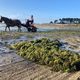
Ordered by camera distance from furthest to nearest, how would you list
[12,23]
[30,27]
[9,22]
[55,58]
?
[30,27]
[12,23]
[9,22]
[55,58]

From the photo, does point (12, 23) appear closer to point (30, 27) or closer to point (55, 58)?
point (30, 27)

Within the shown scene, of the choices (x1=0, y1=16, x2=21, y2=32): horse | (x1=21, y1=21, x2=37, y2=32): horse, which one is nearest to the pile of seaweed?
(x1=21, y1=21, x2=37, y2=32): horse

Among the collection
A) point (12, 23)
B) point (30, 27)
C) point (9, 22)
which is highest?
point (9, 22)

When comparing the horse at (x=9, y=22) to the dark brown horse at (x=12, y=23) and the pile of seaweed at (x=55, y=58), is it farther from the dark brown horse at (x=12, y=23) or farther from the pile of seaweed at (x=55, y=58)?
the pile of seaweed at (x=55, y=58)

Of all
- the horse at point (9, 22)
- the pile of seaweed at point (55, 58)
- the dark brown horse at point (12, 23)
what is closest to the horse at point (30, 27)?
the dark brown horse at point (12, 23)

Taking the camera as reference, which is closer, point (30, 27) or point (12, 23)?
point (12, 23)

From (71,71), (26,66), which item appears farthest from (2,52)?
(71,71)

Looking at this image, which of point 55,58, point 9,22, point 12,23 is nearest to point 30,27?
point 12,23

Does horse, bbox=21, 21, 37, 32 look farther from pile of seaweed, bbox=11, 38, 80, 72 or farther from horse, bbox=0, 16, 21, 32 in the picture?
pile of seaweed, bbox=11, 38, 80, 72

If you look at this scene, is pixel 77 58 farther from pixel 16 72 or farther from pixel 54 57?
pixel 16 72

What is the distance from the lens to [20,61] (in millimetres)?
12719

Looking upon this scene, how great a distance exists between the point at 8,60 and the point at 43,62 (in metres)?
1.89

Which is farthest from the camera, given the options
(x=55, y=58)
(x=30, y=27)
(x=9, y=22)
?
(x=30, y=27)

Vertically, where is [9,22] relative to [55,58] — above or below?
above
